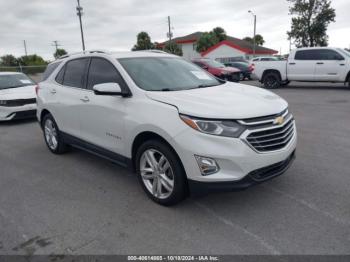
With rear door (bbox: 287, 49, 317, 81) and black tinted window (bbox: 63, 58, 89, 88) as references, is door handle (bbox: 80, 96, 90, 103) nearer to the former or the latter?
black tinted window (bbox: 63, 58, 89, 88)

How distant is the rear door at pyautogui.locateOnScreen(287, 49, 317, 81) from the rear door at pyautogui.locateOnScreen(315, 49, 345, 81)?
0.74 ft

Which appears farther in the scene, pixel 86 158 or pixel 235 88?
pixel 86 158

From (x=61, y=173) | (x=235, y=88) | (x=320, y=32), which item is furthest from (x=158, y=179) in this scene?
(x=320, y=32)

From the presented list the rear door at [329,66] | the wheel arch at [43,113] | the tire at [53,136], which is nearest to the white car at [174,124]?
the tire at [53,136]

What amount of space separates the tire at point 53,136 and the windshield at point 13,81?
4.96 metres

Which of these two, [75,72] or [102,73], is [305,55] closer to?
[75,72]

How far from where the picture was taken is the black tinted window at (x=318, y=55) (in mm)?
13445

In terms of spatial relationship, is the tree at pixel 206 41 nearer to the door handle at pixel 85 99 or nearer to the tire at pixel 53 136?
the tire at pixel 53 136

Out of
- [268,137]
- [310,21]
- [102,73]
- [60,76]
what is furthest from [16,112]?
[310,21]

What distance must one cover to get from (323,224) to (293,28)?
4808 cm

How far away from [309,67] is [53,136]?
12.2m

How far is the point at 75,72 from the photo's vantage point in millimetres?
4965

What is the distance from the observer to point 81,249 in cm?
287

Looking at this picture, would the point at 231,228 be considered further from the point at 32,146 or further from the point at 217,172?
the point at 32,146
